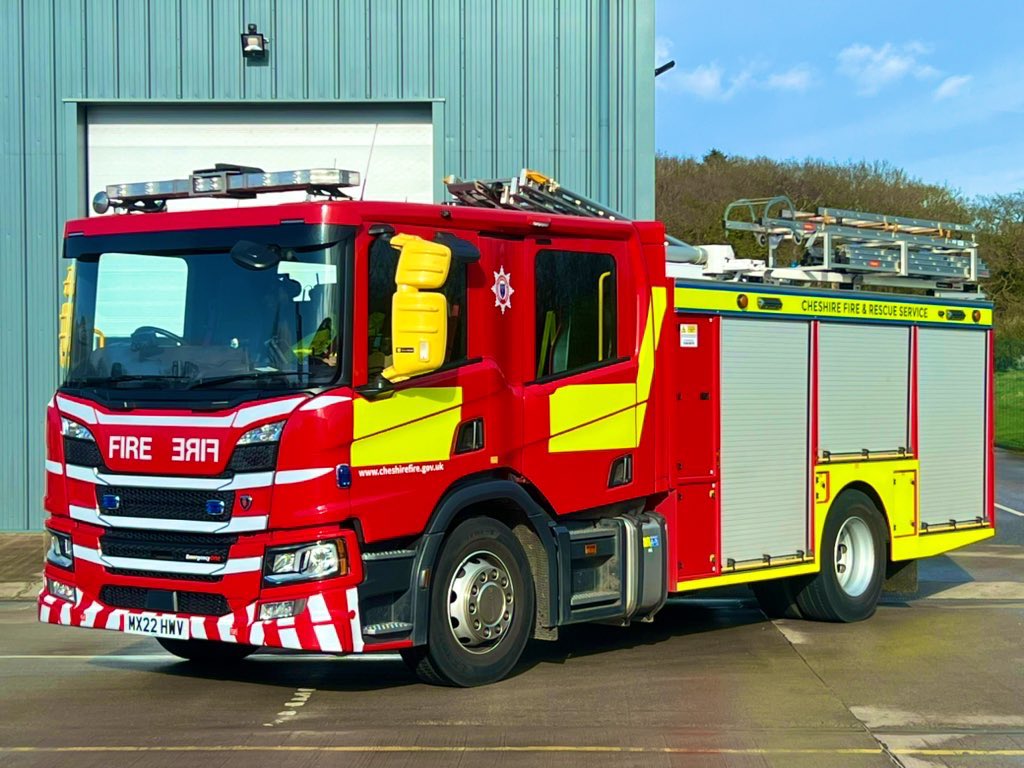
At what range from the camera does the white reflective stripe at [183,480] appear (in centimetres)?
740

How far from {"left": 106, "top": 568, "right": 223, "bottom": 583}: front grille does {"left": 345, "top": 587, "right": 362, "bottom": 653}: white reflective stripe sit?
715mm

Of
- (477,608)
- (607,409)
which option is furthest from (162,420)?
(607,409)

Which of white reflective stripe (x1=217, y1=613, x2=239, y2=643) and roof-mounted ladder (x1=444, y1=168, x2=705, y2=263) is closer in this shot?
white reflective stripe (x1=217, y1=613, x2=239, y2=643)

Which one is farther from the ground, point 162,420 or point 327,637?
point 162,420

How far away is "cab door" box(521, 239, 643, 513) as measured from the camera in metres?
8.62

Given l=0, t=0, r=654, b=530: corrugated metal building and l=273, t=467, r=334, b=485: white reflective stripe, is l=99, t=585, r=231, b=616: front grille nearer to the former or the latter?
l=273, t=467, r=334, b=485: white reflective stripe

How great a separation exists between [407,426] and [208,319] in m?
1.24

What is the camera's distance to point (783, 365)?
34.3 ft

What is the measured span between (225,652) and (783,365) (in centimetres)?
450

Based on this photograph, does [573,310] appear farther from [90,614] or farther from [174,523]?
[90,614]

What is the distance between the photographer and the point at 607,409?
29.7 ft

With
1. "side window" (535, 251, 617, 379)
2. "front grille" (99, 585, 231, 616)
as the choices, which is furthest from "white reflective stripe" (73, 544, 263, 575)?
"side window" (535, 251, 617, 379)

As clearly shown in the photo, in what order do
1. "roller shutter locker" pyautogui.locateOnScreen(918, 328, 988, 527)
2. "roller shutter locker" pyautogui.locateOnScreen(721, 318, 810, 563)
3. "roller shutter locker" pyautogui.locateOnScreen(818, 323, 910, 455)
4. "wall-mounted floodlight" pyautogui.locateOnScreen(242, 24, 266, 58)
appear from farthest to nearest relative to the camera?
"wall-mounted floodlight" pyautogui.locateOnScreen(242, 24, 266, 58) < "roller shutter locker" pyautogui.locateOnScreen(918, 328, 988, 527) < "roller shutter locker" pyautogui.locateOnScreen(818, 323, 910, 455) < "roller shutter locker" pyautogui.locateOnScreen(721, 318, 810, 563)

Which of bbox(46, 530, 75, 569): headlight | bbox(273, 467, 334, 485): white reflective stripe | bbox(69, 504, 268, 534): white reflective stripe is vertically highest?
bbox(273, 467, 334, 485): white reflective stripe
